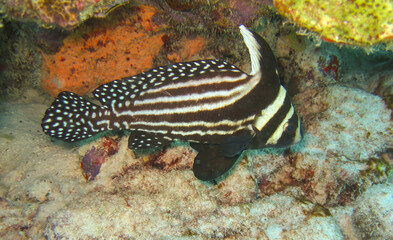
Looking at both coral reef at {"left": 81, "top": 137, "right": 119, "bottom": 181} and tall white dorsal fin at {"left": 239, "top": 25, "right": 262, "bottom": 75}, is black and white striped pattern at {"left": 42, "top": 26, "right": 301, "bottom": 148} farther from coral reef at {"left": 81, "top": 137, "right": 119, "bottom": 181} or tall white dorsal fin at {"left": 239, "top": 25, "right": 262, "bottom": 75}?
coral reef at {"left": 81, "top": 137, "right": 119, "bottom": 181}


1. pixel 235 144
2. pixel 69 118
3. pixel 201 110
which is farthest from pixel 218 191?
pixel 69 118

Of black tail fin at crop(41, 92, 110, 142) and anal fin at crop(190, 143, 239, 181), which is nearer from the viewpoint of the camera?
anal fin at crop(190, 143, 239, 181)

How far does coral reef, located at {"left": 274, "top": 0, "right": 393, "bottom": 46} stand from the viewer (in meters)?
2.24

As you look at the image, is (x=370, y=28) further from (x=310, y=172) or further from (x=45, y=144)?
(x=45, y=144)

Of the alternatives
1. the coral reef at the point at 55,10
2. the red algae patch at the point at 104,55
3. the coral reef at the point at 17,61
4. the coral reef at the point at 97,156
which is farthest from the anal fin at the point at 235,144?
the coral reef at the point at 17,61

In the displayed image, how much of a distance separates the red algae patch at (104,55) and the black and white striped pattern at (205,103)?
138 centimetres

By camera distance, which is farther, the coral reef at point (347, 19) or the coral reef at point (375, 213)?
the coral reef at point (375, 213)

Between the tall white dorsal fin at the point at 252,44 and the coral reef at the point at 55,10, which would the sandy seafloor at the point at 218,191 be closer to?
the tall white dorsal fin at the point at 252,44

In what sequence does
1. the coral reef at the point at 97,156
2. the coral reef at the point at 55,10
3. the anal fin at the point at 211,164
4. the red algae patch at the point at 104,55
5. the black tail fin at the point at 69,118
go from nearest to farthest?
the coral reef at the point at 55,10, the anal fin at the point at 211,164, the black tail fin at the point at 69,118, the coral reef at the point at 97,156, the red algae patch at the point at 104,55

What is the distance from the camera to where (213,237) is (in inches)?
124

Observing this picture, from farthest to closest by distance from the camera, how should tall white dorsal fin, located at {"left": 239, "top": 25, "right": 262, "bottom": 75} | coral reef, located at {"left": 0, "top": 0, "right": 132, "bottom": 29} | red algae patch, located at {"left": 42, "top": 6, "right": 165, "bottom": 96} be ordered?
red algae patch, located at {"left": 42, "top": 6, "right": 165, "bottom": 96}
tall white dorsal fin, located at {"left": 239, "top": 25, "right": 262, "bottom": 75}
coral reef, located at {"left": 0, "top": 0, "right": 132, "bottom": 29}

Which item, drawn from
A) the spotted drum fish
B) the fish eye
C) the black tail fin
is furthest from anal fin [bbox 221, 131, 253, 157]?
the black tail fin

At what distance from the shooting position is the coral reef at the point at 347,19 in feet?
7.34

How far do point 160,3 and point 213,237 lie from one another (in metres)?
3.71
